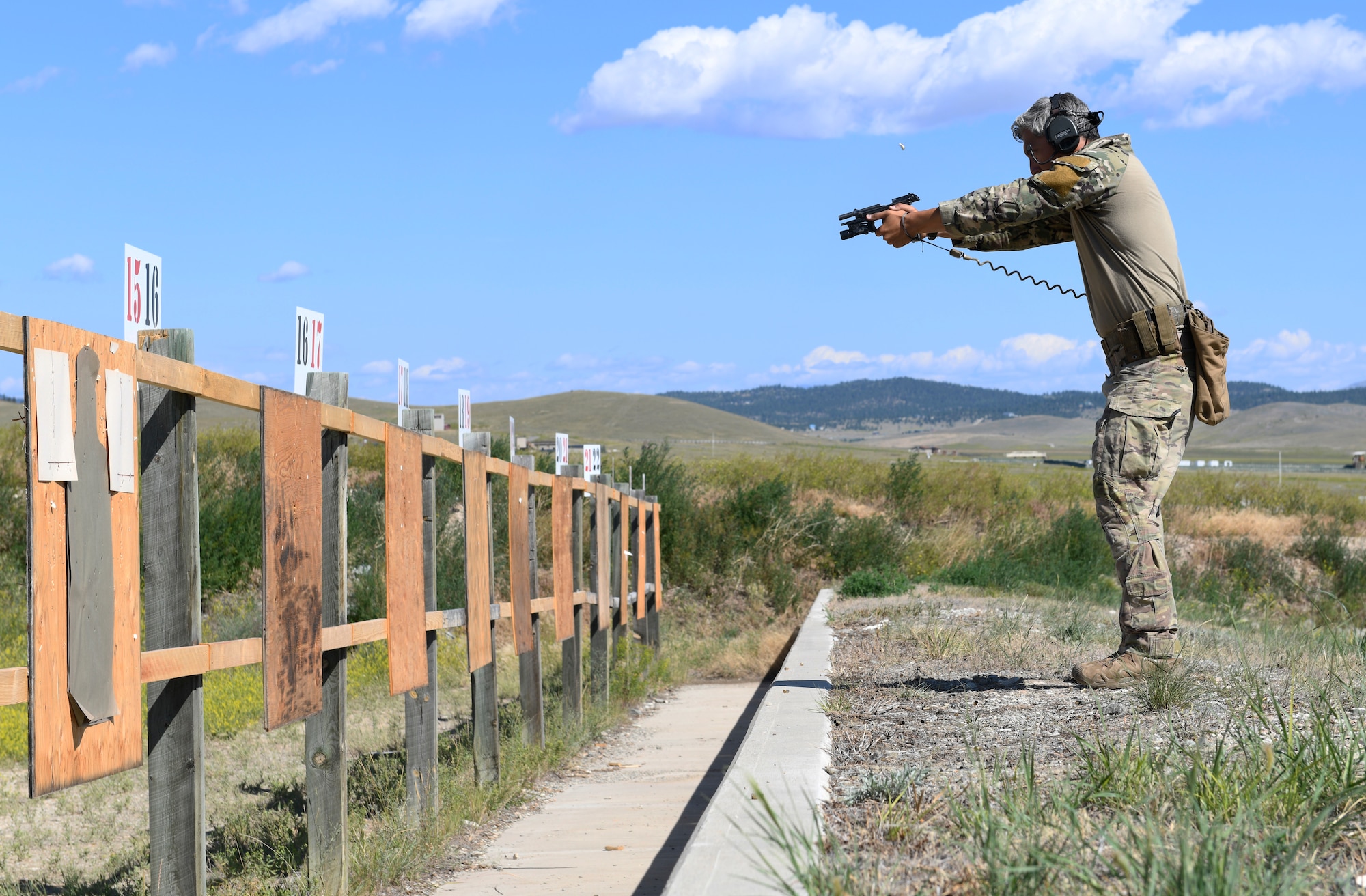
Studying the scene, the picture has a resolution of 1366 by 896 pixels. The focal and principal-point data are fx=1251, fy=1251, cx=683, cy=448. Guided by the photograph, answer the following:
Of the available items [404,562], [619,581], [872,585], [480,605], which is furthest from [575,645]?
[872,585]

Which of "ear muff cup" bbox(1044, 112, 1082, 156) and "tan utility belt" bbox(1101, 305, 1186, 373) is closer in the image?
"tan utility belt" bbox(1101, 305, 1186, 373)

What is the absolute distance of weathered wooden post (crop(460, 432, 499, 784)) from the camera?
6117 mm

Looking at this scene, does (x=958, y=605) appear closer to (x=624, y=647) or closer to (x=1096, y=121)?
(x=624, y=647)

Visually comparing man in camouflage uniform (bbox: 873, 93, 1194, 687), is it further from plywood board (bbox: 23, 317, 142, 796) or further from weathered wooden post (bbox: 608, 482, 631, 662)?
weathered wooden post (bbox: 608, 482, 631, 662)

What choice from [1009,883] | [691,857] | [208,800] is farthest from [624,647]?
[1009,883]

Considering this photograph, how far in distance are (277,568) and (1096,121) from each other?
12.4ft

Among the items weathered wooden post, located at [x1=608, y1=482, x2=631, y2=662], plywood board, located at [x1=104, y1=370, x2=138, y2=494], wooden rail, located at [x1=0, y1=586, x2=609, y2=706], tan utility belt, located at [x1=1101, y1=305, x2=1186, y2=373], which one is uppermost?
tan utility belt, located at [x1=1101, y1=305, x2=1186, y2=373]

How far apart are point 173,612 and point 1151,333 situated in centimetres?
380

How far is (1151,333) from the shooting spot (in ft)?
16.6

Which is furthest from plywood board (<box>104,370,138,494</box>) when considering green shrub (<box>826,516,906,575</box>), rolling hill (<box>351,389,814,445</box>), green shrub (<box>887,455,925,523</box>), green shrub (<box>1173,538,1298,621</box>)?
rolling hill (<box>351,389,814,445</box>)

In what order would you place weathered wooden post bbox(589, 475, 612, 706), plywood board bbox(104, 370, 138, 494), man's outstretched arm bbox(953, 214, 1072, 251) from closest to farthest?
plywood board bbox(104, 370, 138, 494) < man's outstretched arm bbox(953, 214, 1072, 251) < weathered wooden post bbox(589, 475, 612, 706)

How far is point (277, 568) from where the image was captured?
3.87m

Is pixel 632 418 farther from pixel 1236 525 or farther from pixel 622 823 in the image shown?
pixel 622 823

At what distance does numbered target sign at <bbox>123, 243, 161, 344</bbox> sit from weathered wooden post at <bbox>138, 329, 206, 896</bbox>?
0.16 feet
